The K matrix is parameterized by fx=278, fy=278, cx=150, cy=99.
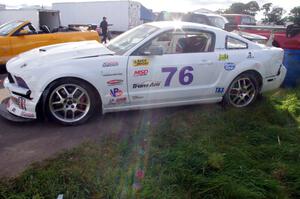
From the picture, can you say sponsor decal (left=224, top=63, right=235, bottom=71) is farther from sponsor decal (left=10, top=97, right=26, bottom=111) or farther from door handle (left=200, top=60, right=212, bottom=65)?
sponsor decal (left=10, top=97, right=26, bottom=111)

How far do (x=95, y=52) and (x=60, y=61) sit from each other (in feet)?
1.74

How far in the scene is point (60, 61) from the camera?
3777 mm

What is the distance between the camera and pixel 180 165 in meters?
2.95

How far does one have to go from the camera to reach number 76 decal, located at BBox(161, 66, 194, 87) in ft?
13.7

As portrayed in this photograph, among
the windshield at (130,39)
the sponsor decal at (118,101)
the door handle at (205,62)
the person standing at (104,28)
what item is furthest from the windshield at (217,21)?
the sponsor decal at (118,101)

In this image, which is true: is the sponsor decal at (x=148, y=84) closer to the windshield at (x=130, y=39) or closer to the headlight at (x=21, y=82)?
the windshield at (x=130, y=39)

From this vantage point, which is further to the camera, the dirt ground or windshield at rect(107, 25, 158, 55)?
windshield at rect(107, 25, 158, 55)

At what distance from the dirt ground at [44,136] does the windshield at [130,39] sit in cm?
106

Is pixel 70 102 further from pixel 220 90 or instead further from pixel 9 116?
pixel 220 90

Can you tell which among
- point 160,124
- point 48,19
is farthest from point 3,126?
point 48,19

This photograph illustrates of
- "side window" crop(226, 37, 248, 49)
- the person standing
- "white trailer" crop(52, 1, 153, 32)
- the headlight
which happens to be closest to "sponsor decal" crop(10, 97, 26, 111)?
the headlight

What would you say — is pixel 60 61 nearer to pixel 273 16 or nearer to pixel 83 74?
pixel 83 74

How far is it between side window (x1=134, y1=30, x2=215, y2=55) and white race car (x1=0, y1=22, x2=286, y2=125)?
2 centimetres

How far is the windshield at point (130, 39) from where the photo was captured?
4152mm
